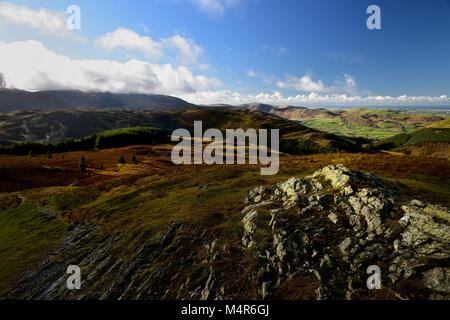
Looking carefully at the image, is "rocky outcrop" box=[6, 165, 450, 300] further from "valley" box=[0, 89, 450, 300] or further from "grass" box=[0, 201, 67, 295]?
"grass" box=[0, 201, 67, 295]

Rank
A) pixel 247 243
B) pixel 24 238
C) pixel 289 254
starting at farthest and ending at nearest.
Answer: pixel 24 238 → pixel 247 243 → pixel 289 254

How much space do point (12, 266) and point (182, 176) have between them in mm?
29112

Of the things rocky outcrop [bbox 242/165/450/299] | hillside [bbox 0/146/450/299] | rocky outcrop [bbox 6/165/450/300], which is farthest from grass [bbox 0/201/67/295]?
rocky outcrop [bbox 242/165/450/299]

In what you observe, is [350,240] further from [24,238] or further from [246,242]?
[24,238]

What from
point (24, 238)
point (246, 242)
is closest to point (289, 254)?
point (246, 242)

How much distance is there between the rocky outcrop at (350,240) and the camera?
2105cm

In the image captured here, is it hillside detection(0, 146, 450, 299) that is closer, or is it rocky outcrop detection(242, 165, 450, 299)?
rocky outcrop detection(242, 165, 450, 299)

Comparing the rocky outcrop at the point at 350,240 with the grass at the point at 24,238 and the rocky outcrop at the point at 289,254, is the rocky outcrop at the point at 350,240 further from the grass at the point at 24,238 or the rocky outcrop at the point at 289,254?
the grass at the point at 24,238

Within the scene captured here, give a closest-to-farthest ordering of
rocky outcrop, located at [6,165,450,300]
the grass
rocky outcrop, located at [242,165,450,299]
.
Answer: rocky outcrop, located at [242,165,450,299], rocky outcrop, located at [6,165,450,300], the grass

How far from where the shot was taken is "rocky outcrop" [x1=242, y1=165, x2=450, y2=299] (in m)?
21.0

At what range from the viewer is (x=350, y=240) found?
25.3 metres

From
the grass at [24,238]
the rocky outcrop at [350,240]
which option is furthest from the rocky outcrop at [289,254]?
the grass at [24,238]
